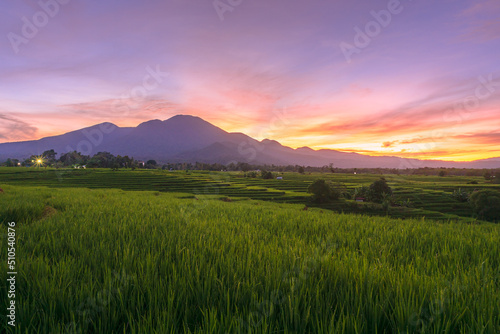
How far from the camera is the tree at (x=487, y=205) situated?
5359 cm

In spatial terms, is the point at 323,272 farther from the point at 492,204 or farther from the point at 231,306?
the point at 492,204

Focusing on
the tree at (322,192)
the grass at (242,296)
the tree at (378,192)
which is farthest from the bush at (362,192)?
the grass at (242,296)

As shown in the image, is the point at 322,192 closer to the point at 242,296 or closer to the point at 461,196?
the point at 461,196

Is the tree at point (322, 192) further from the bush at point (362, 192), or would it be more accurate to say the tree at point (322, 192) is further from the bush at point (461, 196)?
the bush at point (461, 196)

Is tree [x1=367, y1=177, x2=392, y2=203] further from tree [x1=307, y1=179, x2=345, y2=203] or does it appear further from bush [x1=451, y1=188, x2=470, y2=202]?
bush [x1=451, y1=188, x2=470, y2=202]

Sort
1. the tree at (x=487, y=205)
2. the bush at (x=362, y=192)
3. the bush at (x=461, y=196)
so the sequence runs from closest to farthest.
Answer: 1. the tree at (x=487, y=205)
2. the bush at (x=461, y=196)
3. the bush at (x=362, y=192)

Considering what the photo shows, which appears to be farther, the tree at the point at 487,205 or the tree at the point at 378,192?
the tree at the point at 378,192

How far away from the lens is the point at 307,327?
1.65m

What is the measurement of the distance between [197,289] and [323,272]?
136 centimetres

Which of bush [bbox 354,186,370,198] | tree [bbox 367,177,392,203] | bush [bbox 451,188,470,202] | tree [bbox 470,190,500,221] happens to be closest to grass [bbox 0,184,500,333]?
tree [bbox 470,190,500,221]

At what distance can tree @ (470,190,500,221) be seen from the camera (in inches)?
2110

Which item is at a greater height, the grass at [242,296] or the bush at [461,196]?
the grass at [242,296]

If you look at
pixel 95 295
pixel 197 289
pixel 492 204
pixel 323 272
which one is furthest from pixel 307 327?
pixel 492 204

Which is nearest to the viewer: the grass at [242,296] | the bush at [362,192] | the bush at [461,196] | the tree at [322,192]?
the grass at [242,296]
